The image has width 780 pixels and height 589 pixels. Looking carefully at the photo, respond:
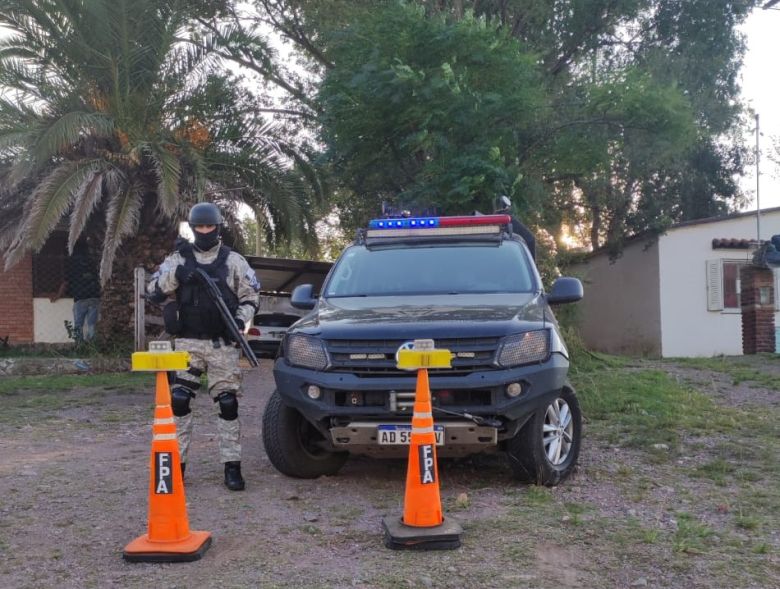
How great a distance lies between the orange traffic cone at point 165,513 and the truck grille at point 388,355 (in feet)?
3.96

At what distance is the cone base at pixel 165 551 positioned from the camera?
4.03 m

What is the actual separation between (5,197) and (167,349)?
11.4 metres

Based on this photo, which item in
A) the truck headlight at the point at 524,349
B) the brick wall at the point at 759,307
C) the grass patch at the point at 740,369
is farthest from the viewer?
the brick wall at the point at 759,307

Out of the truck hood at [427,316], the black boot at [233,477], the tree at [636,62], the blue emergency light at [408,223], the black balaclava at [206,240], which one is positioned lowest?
the black boot at [233,477]

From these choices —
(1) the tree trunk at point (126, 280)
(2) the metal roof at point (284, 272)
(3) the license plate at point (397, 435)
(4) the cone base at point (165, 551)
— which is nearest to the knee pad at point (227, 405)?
(3) the license plate at point (397, 435)

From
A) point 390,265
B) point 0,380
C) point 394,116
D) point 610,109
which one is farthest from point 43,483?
point 610,109

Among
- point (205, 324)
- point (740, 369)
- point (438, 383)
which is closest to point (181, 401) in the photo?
point (205, 324)

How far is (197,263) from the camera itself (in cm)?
568

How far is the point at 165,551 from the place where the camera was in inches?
159

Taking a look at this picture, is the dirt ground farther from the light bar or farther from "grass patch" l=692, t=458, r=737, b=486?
the light bar

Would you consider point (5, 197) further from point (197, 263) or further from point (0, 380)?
point (197, 263)

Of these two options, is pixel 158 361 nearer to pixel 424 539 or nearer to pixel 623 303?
pixel 424 539

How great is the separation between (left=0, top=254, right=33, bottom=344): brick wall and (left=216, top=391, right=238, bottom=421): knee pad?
1155cm

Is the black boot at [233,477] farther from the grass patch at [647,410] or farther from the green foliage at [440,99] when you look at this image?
the green foliage at [440,99]
